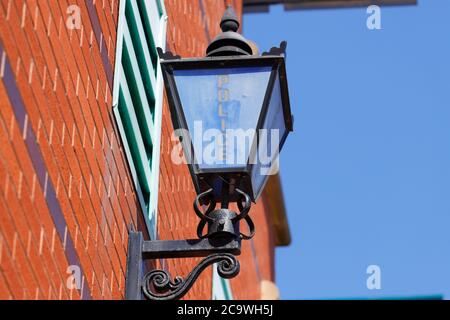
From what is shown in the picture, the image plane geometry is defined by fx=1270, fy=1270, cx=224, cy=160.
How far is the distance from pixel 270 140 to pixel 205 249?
18.5 inches

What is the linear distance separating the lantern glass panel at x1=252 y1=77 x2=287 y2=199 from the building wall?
62 centimetres

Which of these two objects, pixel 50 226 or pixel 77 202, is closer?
pixel 50 226

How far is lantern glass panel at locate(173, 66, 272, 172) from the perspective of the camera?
453 cm

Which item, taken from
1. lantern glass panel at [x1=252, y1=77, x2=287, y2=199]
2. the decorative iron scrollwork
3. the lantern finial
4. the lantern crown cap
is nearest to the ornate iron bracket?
the decorative iron scrollwork

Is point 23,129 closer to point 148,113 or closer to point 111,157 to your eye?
point 111,157

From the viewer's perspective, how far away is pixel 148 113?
6035mm

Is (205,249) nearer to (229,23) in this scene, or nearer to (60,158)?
(60,158)

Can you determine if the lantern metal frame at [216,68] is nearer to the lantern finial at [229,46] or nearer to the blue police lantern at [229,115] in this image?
the blue police lantern at [229,115]

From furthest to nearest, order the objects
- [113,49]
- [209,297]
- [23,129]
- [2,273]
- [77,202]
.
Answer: [209,297] → [113,49] → [77,202] → [23,129] → [2,273]

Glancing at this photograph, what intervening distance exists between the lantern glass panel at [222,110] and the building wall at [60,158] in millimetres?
416

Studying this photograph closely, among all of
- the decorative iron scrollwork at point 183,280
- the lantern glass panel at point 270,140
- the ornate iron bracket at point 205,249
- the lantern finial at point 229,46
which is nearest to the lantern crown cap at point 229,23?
the lantern finial at point 229,46

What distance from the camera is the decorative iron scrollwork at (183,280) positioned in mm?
4570
